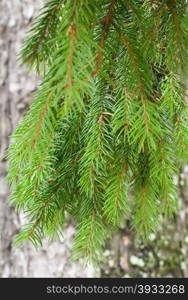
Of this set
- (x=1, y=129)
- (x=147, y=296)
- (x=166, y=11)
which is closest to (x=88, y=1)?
(x=166, y=11)

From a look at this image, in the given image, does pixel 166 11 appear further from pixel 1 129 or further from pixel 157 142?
pixel 1 129

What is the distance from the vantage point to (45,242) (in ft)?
5.60

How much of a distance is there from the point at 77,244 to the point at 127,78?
34 centimetres

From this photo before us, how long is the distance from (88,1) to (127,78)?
0.14 m

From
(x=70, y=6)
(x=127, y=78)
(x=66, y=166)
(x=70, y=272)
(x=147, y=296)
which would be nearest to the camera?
(x=70, y=6)

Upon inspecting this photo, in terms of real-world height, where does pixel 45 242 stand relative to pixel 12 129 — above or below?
below

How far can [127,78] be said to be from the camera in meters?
0.60

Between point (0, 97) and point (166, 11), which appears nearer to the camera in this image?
point (166, 11)

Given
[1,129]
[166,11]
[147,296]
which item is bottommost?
[147,296]

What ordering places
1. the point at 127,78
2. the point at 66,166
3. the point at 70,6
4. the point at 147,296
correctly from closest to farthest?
1. the point at 70,6
2. the point at 127,78
3. the point at 66,166
4. the point at 147,296

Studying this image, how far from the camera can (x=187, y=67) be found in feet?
1.93

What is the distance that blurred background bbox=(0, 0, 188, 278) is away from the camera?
1.70m

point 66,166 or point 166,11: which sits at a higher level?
point 166,11

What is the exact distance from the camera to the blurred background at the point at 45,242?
1703mm
